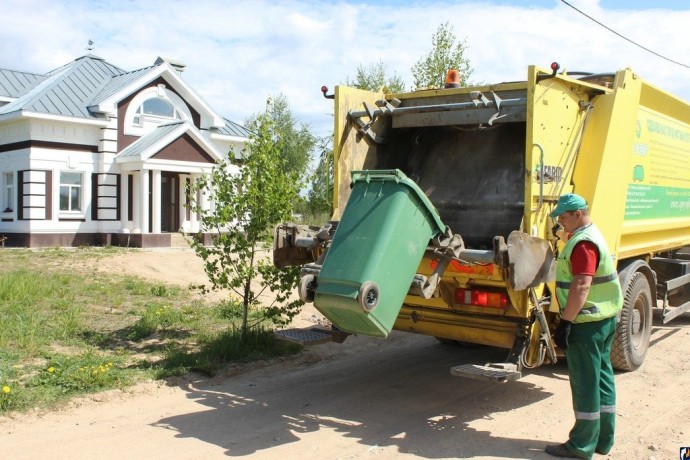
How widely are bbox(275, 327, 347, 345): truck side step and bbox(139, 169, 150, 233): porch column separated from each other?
14759 mm

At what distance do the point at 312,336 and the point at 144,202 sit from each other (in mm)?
15097

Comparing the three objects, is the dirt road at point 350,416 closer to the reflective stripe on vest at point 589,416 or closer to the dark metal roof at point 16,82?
the reflective stripe on vest at point 589,416

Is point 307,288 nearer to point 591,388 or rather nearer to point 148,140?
point 591,388

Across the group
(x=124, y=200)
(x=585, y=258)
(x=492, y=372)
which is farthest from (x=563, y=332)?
(x=124, y=200)

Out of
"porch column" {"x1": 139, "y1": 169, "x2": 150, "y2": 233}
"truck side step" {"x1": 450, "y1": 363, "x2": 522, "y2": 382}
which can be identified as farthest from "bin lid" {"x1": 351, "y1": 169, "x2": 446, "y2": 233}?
"porch column" {"x1": 139, "y1": 169, "x2": 150, "y2": 233}

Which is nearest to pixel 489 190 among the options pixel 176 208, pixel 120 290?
pixel 120 290

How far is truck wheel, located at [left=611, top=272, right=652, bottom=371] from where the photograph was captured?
623 centimetres

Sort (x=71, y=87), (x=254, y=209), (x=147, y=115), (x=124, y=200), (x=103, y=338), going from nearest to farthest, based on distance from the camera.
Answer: (x=254, y=209)
(x=103, y=338)
(x=124, y=200)
(x=71, y=87)
(x=147, y=115)

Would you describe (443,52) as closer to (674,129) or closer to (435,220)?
(674,129)

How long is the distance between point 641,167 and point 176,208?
57.6 ft

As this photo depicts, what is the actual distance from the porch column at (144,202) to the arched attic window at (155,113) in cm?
203

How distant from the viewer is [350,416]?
5121mm

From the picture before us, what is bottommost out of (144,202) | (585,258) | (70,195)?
(585,258)

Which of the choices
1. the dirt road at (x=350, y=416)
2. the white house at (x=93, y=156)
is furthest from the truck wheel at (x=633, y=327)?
the white house at (x=93, y=156)
